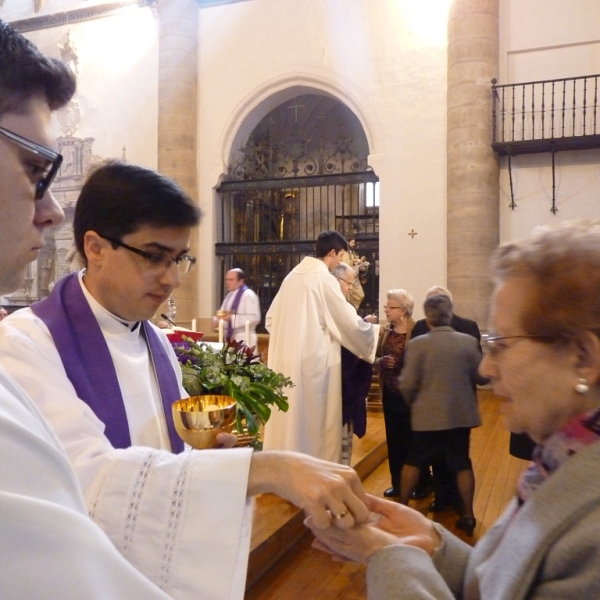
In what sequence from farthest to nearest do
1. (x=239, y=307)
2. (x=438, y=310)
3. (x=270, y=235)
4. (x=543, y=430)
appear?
(x=270, y=235) → (x=239, y=307) → (x=438, y=310) → (x=543, y=430)

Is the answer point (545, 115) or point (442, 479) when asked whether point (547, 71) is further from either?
point (442, 479)

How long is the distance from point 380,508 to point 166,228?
944 mm

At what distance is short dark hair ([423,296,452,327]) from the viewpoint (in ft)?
12.7

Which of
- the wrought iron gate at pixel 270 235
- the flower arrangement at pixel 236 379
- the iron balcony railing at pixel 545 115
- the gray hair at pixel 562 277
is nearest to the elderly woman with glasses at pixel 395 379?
the flower arrangement at pixel 236 379

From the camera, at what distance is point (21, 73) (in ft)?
2.75

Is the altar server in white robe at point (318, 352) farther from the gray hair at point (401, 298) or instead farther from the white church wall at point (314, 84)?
the white church wall at point (314, 84)

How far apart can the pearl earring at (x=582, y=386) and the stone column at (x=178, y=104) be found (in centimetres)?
963

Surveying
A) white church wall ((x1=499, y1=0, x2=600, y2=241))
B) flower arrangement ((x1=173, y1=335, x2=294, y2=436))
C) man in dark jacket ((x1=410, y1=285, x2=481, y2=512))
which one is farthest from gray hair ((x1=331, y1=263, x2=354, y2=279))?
white church wall ((x1=499, y1=0, x2=600, y2=241))

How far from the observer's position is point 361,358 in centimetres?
452

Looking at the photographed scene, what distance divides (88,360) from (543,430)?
3.74 feet

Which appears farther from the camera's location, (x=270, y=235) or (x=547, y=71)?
(x=270, y=235)

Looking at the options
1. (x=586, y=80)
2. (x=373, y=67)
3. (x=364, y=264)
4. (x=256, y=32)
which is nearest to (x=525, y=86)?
(x=586, y=80)

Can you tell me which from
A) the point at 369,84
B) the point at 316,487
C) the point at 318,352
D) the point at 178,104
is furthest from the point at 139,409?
the point at 178,104

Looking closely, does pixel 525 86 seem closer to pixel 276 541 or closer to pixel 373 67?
pixel 373 67
